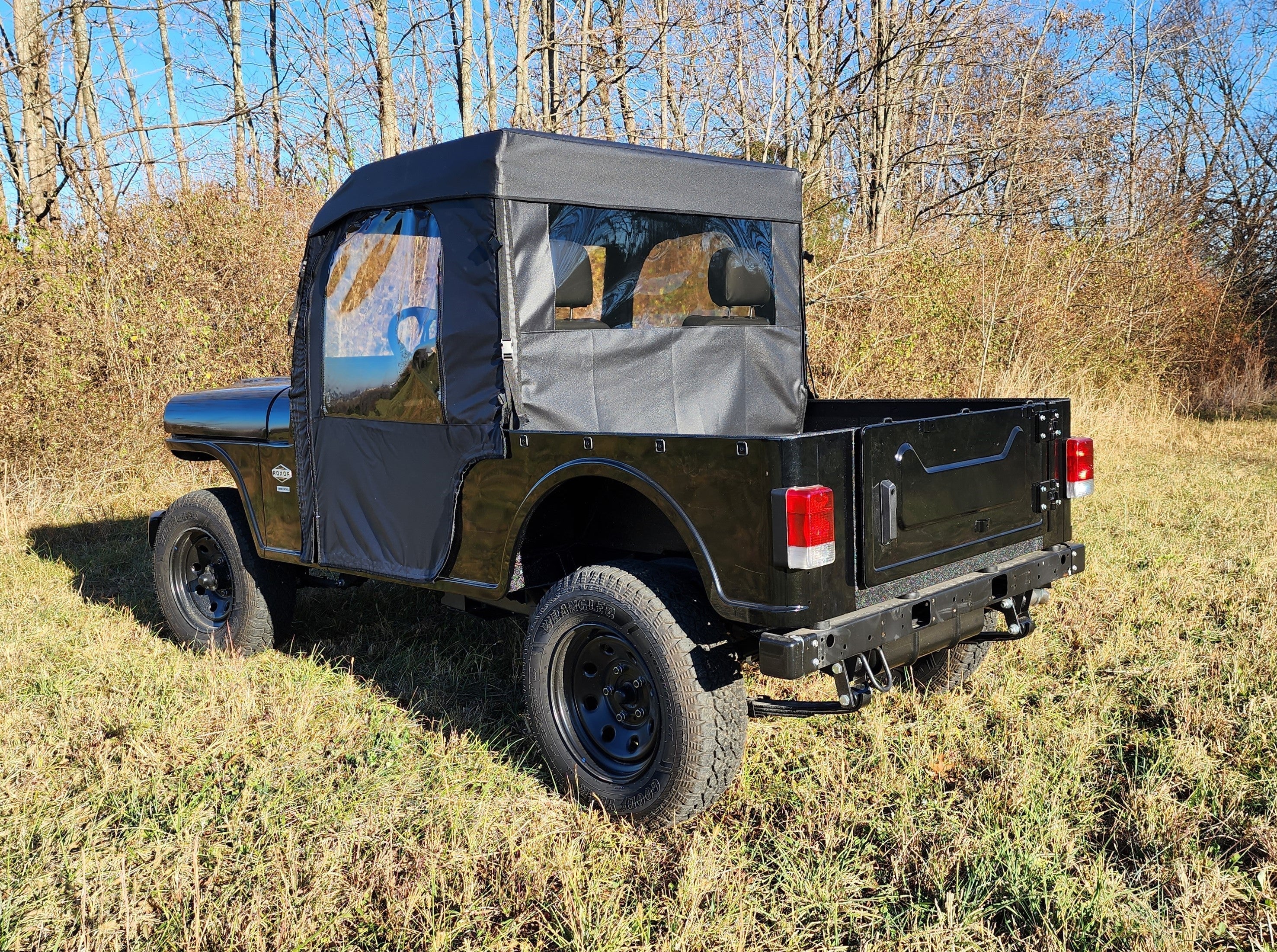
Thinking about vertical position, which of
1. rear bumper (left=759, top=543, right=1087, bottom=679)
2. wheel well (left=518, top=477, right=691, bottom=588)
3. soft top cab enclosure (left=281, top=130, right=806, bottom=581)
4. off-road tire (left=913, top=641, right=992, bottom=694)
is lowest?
off-road tire (left=913, top=641, right=992, bottom=694)

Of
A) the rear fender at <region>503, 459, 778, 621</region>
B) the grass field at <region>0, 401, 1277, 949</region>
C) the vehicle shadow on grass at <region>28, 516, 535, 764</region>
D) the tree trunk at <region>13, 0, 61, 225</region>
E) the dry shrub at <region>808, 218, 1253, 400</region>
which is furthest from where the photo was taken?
the dry shrub at <region>808, 218, 1253, 400</region>

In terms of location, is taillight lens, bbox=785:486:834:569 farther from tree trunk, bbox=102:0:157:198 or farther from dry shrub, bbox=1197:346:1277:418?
dry shrub, bbox=1197:346:1277:418

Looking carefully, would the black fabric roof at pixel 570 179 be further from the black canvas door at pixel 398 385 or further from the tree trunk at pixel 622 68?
the tree trunk at pixel 622 68

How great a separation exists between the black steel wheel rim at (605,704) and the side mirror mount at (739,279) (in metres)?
1.89

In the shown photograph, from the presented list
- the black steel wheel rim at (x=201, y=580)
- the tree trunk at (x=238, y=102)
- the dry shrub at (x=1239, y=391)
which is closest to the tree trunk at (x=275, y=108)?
the tree trunk at (x=238, y=102)

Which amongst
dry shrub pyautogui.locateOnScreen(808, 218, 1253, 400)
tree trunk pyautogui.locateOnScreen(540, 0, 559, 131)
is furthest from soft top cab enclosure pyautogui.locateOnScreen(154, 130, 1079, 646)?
tree trunk pyautogui.locateOnScreen(540, 0, 559, 131)

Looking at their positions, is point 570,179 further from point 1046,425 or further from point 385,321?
point 1046,425

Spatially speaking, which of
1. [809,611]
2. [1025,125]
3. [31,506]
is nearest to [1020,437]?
[809,611]

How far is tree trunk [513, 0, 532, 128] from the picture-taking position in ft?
41.2

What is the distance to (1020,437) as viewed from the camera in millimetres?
3682

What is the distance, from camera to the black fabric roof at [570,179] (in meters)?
3.61

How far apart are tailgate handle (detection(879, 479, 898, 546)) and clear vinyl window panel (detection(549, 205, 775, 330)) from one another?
1.47 metres

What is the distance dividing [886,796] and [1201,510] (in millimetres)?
5653

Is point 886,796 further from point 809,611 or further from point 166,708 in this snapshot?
point 166,708
